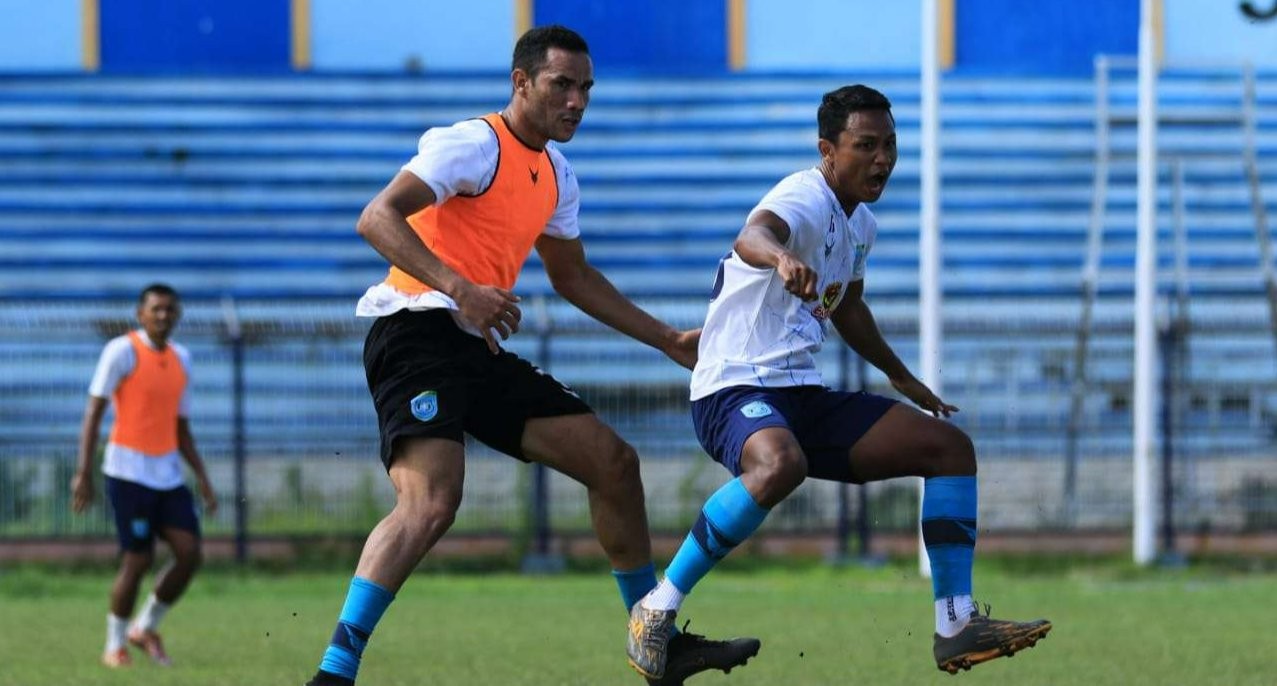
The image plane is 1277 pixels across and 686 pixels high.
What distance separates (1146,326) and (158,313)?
311 inches

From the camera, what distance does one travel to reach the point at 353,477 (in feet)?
57.6

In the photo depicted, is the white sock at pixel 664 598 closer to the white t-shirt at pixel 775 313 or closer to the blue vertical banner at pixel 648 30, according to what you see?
the white t-shirt at pixel 775 313

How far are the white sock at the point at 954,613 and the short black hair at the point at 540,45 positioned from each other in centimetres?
206

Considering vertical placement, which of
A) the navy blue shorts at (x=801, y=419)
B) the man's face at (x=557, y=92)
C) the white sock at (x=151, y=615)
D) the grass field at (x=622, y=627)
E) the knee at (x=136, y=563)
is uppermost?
the man's face at (x=557, y=92)

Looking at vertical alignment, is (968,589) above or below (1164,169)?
below

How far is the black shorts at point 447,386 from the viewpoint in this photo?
6.83m

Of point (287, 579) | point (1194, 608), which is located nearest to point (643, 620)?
point (1194, 608)

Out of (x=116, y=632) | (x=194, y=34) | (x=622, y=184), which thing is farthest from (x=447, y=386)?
(x=194, y=34)

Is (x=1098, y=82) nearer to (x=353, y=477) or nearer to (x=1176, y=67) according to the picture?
(x=1176, y=67)

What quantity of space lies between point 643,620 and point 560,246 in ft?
4.39

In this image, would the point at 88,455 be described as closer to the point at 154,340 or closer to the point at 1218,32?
the point at 154,340

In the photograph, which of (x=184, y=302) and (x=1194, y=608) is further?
(x=184, y=302)

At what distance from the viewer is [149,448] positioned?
11.9 m

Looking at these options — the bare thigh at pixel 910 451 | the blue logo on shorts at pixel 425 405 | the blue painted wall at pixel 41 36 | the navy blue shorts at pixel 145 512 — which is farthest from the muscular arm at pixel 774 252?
the blue painted wall at pixel 41 36
